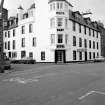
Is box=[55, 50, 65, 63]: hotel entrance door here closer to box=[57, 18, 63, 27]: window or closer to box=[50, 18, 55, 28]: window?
box=[50, 18, 55, 28]: window

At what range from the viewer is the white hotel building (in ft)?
101

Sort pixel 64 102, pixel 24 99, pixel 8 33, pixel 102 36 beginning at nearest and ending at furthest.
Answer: pixel 64 102 → pixel 24 99 → pixel 8 33 → pixel 102 36

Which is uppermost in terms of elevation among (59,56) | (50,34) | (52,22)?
(52,22)

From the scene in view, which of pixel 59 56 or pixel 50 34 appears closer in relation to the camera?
pixel 59 56

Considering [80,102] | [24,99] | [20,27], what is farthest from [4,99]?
[20,27]

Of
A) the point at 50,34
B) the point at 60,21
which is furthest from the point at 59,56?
the point at 60,21

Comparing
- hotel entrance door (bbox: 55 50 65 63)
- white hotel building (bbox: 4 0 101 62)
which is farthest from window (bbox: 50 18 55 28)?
hotel entrance door (bbox: 55 50 65 63)

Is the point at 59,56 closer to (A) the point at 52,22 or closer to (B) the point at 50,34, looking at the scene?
(B) the point at 50,34

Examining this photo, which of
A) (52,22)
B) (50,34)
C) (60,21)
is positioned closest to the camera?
(60,21)

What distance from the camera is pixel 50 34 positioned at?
3119 centimetres

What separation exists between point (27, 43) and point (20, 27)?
5.52 metres

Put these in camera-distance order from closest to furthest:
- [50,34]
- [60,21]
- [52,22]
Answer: [60,21], [50,34], [52,22]

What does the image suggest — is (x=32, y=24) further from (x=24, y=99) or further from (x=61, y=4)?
(x=24, y=99)

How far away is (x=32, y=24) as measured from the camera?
113 feet
